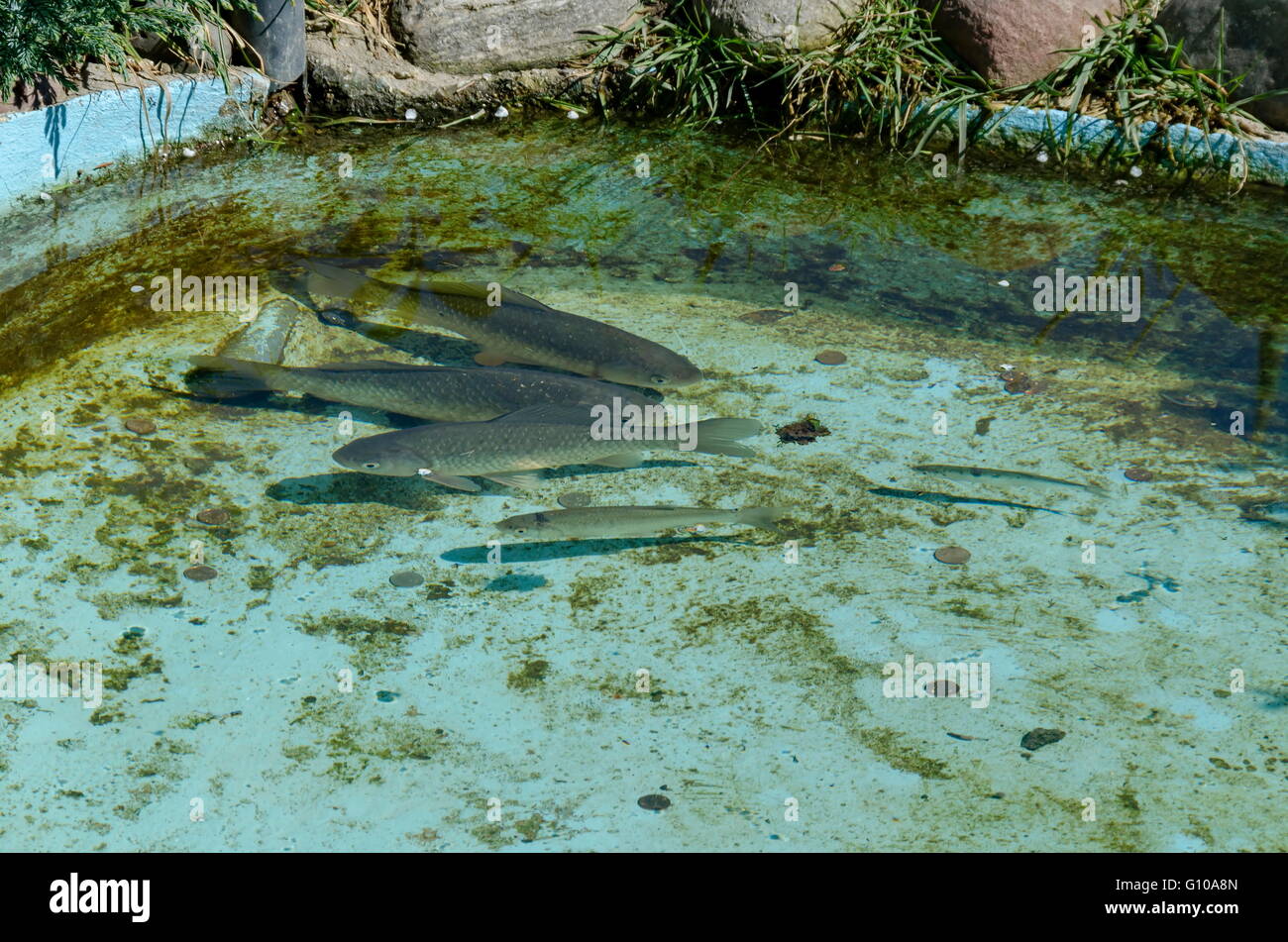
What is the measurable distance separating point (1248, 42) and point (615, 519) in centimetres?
551

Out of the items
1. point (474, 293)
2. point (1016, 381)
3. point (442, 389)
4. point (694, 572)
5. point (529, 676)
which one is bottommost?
point (529, 676)

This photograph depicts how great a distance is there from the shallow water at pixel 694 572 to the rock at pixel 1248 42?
1.03 metres

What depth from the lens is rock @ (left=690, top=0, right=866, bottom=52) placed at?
25.0 feet

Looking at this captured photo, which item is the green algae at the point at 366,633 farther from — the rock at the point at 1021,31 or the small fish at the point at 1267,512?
the rock at the point at 1021,31

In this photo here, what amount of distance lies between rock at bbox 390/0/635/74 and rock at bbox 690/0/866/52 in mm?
889

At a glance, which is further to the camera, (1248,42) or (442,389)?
(1248,42)

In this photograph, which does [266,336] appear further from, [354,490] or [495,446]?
[495,446]

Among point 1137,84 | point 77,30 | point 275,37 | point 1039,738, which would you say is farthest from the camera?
point 275,37

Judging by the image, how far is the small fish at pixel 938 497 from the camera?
414 centimetres

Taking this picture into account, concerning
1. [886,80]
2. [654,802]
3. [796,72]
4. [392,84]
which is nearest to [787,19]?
[796,72]

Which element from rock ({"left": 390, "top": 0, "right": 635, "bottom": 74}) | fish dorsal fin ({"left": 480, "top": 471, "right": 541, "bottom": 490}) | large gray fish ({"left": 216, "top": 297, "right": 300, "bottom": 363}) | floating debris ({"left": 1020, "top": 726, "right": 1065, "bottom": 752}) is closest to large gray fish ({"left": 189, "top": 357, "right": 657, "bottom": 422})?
fish dorsal fin ({"left": 480, "top": 471, "right": 541, "bottom": 490})

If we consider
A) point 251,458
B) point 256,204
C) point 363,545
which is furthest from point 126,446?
point 256,204

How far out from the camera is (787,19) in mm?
7621

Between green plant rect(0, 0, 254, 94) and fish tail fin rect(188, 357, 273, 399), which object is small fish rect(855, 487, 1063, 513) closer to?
fish tail fin rect(188, 357, 273, 399)
